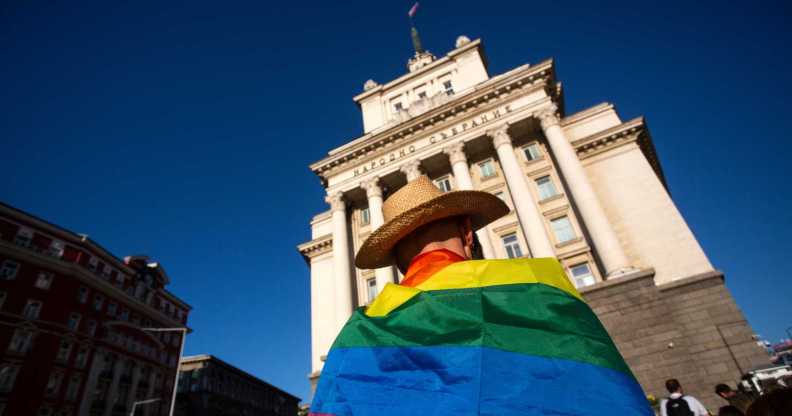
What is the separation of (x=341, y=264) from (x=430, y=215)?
2069cm

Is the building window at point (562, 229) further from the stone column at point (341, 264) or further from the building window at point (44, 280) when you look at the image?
the building window at point (44, 280)

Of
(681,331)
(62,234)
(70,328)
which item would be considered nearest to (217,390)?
(70,328)

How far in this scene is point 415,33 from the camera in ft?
126

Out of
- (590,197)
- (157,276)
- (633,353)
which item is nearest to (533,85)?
(590,197)

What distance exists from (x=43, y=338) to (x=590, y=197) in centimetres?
4003

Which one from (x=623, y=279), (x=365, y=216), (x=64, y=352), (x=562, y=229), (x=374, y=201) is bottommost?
(x=623, y=279)

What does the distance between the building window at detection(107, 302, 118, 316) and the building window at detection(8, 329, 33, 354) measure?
7.63 m

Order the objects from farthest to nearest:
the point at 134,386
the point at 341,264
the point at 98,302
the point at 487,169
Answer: the point at 134,386 → the point at 98,302 → the point at 487,169 → the point at 341,264

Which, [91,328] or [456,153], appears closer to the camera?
[456,153]

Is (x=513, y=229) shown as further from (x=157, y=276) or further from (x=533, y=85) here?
(x=157, y=276)

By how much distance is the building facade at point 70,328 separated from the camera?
25.6m

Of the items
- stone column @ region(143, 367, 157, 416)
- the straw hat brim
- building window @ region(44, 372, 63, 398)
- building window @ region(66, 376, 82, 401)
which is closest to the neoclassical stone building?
the straw hat brim

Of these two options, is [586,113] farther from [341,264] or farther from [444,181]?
[341,264]

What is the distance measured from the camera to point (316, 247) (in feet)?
90.8
